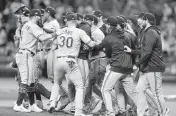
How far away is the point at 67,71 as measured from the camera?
1385cm

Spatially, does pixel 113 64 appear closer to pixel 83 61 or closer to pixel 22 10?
pixel 83 61

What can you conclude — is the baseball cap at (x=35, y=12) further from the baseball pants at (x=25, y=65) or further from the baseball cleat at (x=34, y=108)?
the baseball cleat at (x=34, y=108)

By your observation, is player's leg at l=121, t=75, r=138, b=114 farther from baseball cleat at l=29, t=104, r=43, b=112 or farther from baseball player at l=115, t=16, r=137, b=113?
baseball cleat at l=29, t=104, r=43, b=112

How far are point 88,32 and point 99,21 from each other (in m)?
0.89

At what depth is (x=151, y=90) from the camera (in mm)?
13727

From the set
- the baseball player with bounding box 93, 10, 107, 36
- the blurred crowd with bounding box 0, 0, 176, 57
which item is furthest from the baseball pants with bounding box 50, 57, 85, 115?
the blurred crowd with bounding box 0, 0, 176, 57

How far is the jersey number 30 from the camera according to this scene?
13.8 metres

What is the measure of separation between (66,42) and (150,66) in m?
1.83

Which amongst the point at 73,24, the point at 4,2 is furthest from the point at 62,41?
the point at 4,2

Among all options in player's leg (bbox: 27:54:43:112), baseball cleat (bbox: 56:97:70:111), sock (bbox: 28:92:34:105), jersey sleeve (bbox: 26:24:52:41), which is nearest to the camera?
jersey sleeve (bbox: 26:24:52:41)

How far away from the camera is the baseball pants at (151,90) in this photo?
1364cm

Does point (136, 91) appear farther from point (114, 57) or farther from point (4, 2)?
point (4, 2)

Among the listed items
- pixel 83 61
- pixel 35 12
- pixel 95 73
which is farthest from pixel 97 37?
pixel 35 12

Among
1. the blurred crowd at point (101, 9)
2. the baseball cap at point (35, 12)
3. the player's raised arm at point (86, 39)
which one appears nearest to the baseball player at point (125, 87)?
the player's raised arm at point (86, 39)
